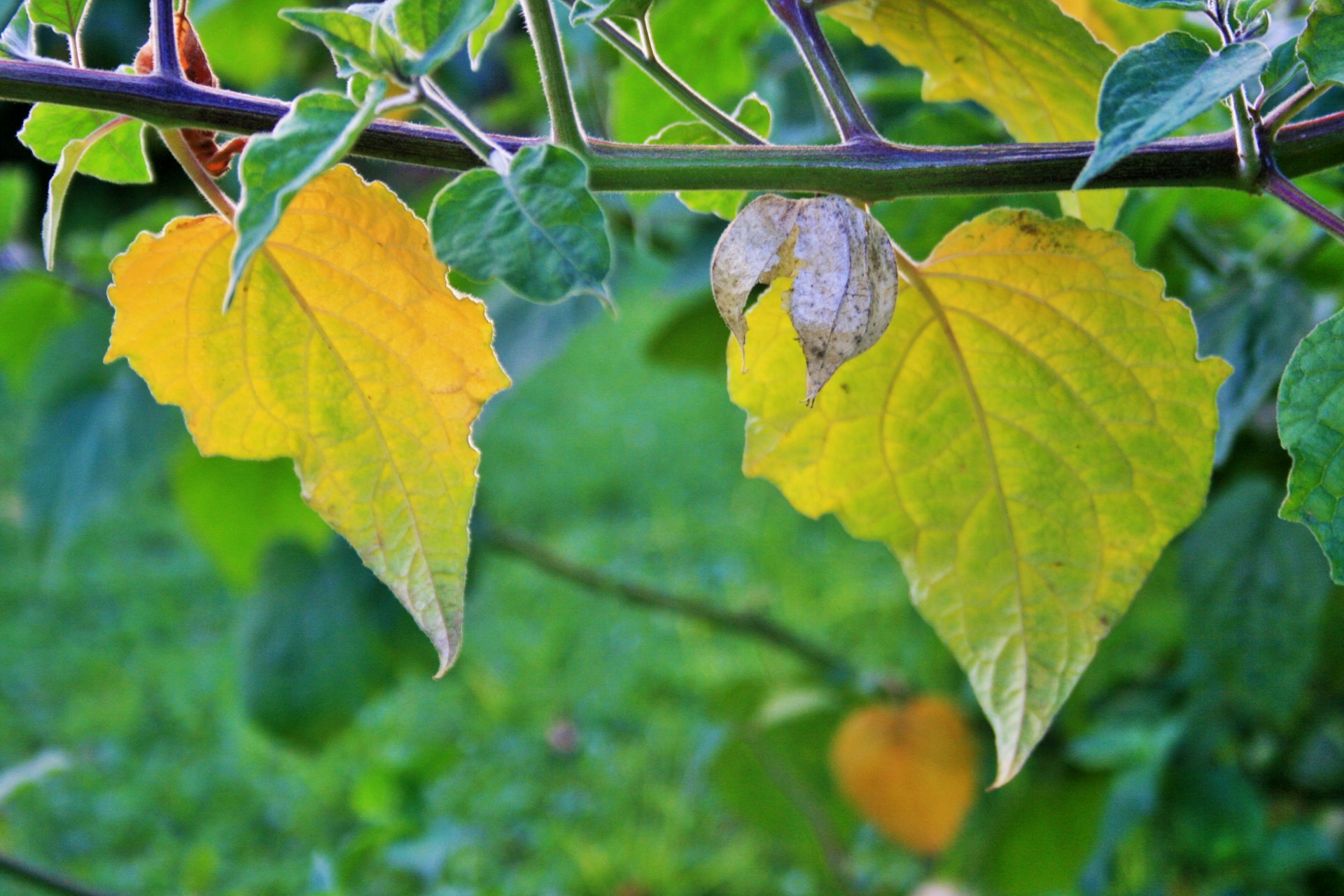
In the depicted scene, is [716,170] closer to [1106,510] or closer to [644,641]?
[1106,510]

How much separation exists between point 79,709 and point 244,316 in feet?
5.41

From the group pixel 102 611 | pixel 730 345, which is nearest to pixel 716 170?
pixel 730 345

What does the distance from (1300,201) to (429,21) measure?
17cm

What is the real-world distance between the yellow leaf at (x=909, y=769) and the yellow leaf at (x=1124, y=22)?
60cm

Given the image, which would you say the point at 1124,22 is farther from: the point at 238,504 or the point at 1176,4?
the point at 238,504

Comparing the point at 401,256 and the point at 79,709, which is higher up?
the point at 401,256

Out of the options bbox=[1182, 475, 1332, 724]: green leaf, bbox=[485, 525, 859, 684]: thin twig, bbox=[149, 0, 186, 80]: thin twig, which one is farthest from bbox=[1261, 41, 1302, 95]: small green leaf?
bbox=[485, 525, 859, 684]: thin twig

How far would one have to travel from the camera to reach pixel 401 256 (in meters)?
0.26

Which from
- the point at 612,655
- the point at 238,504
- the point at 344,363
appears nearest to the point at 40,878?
the point at 344,363

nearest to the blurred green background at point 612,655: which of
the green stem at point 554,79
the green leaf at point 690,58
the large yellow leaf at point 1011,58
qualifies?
the green leaf at point 690,58

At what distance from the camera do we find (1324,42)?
23 centimetres

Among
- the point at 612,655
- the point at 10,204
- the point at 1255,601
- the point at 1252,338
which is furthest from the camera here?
the point at 612,655

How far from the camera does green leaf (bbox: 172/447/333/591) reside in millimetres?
953

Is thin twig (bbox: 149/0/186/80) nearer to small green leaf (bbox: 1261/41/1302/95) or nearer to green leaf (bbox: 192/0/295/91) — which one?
small green leaf (bbox: 1261/41/1302/95)
